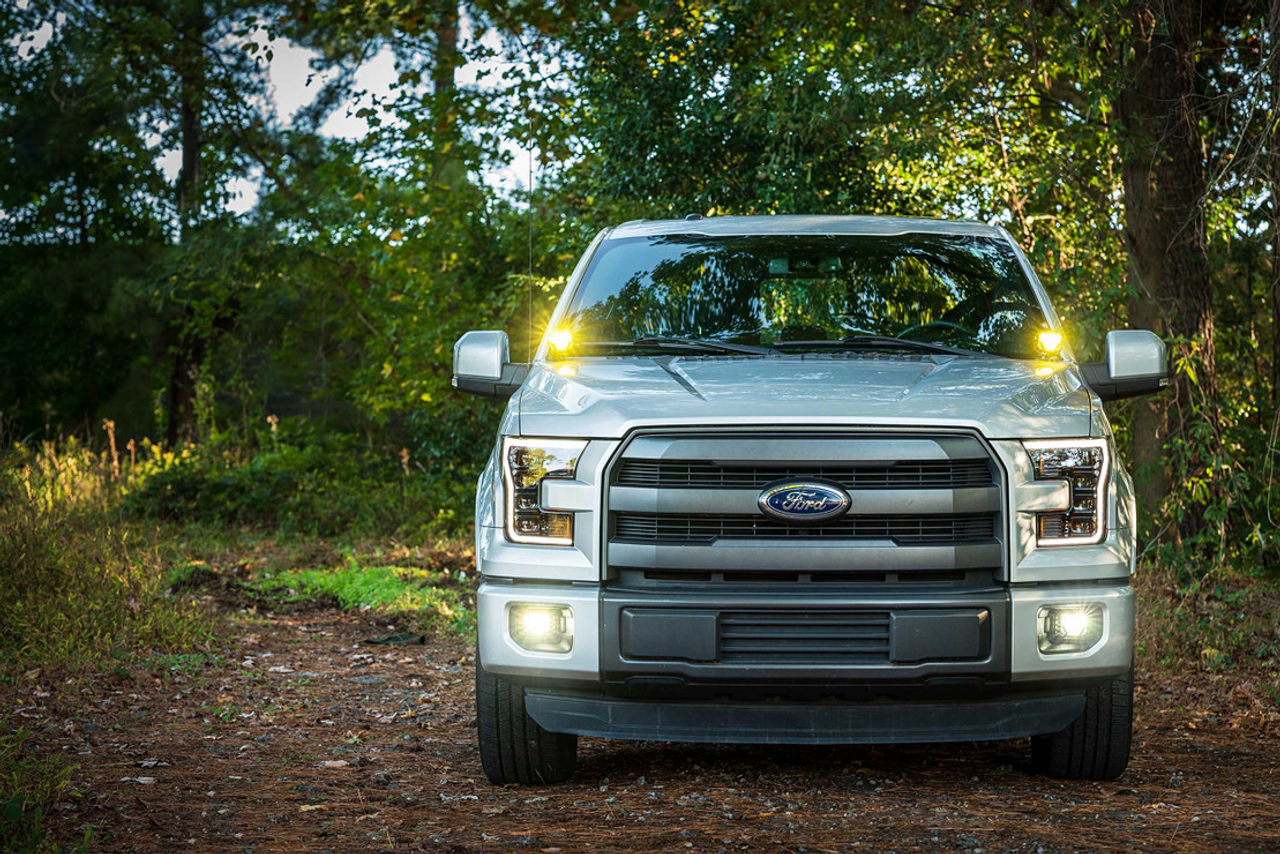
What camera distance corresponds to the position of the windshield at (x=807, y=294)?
529cm

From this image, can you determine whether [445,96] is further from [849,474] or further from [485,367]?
[849,474]

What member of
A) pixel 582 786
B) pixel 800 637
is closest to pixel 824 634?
pixel 800 637

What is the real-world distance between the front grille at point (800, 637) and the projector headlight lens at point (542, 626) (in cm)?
51

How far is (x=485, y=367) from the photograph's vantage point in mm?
5133

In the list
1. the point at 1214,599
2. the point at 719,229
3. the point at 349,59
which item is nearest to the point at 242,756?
the point at 719,229

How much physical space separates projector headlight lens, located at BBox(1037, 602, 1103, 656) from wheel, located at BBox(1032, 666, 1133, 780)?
29 centimetres

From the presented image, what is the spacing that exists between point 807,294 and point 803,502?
1626 millimetres

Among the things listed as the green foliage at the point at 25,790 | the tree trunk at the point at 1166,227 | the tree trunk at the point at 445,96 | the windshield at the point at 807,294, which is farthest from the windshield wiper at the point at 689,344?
the tree trunk at the point at 445,96

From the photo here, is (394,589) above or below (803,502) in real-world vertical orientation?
below

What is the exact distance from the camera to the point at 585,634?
4.26 meters

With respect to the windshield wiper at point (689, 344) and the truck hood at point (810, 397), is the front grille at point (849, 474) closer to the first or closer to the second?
the truck hood at point (810, 397)

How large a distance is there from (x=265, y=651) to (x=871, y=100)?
5.79 meters

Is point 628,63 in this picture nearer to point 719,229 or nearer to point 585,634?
point 719,229

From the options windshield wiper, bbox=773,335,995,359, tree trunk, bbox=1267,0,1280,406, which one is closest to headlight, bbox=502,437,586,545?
windshield wiper, bbox=773,335,995,359
